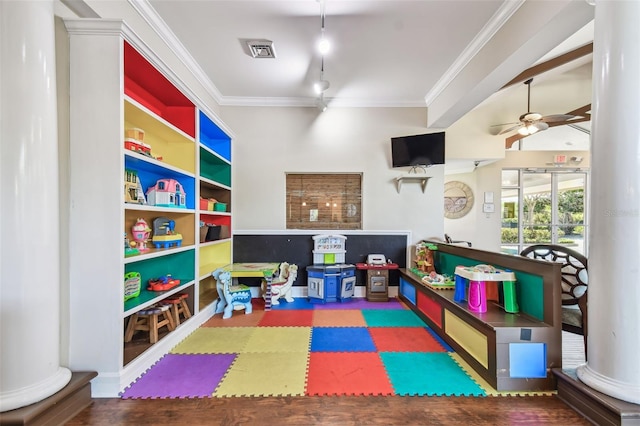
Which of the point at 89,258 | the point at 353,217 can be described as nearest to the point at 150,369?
the point at 89,258

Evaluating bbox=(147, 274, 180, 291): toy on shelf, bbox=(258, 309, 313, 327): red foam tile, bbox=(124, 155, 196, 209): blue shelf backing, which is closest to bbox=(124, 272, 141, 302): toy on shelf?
bbox=(147, 274, 180, 291): toy on shelf

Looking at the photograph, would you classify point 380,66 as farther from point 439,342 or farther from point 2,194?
point 2,194

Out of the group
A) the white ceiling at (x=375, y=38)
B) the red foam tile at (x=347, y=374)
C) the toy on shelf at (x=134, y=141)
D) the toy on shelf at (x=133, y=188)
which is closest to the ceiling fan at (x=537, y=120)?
the white ceiling at (x=375, y=38)

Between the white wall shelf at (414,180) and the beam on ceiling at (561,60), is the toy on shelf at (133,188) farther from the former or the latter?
the beam on ceiling at (561,60)

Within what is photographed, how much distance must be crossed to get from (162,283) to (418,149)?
363 cm

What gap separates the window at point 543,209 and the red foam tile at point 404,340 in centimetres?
514

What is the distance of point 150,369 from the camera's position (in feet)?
6.88

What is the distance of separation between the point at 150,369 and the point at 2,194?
155 centimetres

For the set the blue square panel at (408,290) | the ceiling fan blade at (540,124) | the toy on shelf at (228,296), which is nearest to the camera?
the toy on shelf at (228,296)

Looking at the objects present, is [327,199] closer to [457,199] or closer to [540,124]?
[540,124]

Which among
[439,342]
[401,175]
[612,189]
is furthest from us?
[401,175]

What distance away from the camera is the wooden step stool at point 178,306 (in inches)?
101

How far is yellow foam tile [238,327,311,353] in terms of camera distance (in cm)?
242

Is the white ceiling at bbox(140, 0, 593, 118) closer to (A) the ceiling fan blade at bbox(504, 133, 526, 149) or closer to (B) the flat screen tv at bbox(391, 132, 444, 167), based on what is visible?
(B) the flat screen tv at bbox(391, 132, 444, 167)
